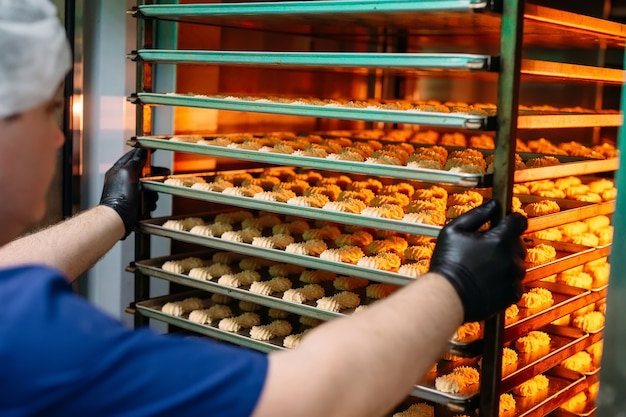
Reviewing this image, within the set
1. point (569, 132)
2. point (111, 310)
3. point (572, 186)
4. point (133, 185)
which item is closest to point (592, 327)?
point (572, 186)

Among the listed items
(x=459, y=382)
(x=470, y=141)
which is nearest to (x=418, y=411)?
(x=459, y=382)

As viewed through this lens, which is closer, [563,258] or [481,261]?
[481,261]

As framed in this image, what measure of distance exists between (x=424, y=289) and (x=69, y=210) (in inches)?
80.5

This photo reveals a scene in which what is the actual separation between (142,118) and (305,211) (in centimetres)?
80

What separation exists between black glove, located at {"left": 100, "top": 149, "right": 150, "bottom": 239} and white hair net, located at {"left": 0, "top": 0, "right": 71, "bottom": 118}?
114 cm

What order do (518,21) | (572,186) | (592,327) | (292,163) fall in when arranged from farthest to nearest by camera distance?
(572,186) → (592,327) → (292,163) → (518,21)

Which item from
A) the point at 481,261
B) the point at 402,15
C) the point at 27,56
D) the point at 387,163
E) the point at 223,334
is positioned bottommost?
the point at 223,334

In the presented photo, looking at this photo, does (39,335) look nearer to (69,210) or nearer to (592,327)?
(592,327)

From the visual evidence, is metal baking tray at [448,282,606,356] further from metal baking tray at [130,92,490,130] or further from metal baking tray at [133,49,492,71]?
metal baking tray at [133,49,492,71]

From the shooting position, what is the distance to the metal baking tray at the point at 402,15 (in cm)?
193

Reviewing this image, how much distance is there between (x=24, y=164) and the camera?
1390 millimetres

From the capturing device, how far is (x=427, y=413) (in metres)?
2.31

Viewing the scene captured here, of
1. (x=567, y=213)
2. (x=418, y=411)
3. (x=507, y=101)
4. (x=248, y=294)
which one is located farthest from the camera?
(x=248, y=294)

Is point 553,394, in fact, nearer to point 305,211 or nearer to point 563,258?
point 563,258
